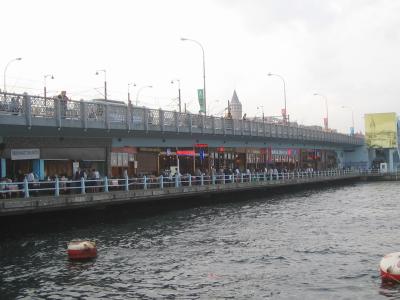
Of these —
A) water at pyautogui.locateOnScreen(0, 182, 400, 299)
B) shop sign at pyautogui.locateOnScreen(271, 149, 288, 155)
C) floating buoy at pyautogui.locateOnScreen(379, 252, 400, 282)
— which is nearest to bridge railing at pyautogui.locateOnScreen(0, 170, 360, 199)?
water at pyautogui.locateOnScreen(0, 182, 400, 299)

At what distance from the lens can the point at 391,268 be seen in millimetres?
17438

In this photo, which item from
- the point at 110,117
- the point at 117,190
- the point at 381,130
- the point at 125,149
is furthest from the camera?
the point at 381,130

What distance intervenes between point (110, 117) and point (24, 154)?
274 inches

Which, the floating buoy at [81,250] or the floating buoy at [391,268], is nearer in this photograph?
the floating buoy at [391,268]

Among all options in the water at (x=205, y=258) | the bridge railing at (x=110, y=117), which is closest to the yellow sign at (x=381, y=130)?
the bridge railing at (x=110, y=117)

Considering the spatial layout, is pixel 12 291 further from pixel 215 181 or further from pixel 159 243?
pixel 215 181

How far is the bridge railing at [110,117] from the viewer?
104 feet

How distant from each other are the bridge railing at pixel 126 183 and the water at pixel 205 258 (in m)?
1.93

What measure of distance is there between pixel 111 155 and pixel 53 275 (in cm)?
3033

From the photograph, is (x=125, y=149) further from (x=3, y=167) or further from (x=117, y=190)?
(x=117, y=190)

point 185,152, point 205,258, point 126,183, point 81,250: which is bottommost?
point 205,258

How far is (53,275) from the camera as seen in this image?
19.7m

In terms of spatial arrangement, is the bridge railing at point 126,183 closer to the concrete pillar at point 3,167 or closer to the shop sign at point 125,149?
the concrete pillar at point 3,167

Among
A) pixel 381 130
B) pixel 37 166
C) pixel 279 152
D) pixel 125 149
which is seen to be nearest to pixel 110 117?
pixel 37 166
